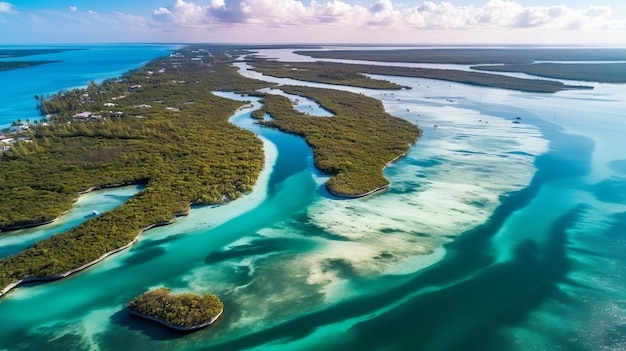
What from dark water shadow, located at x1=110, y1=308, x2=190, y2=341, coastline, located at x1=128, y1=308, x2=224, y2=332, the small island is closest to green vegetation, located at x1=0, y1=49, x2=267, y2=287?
dark water shadow, located at x1=110, y1=308, x2=190, y2=341

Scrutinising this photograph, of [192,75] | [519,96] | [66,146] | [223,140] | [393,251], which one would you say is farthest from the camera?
[192,75]

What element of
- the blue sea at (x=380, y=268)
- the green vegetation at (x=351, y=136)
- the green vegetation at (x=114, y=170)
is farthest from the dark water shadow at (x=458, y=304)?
the green vegetation at (x=114, y=170)

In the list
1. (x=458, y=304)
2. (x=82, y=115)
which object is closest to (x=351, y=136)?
(x=458, y=304)

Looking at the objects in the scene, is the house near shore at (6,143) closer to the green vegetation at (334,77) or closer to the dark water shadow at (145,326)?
the dark water shadow at (145,326)

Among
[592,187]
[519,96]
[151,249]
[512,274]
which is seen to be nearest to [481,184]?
[592,187]

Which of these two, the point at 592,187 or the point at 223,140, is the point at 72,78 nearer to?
the point at 223,140
